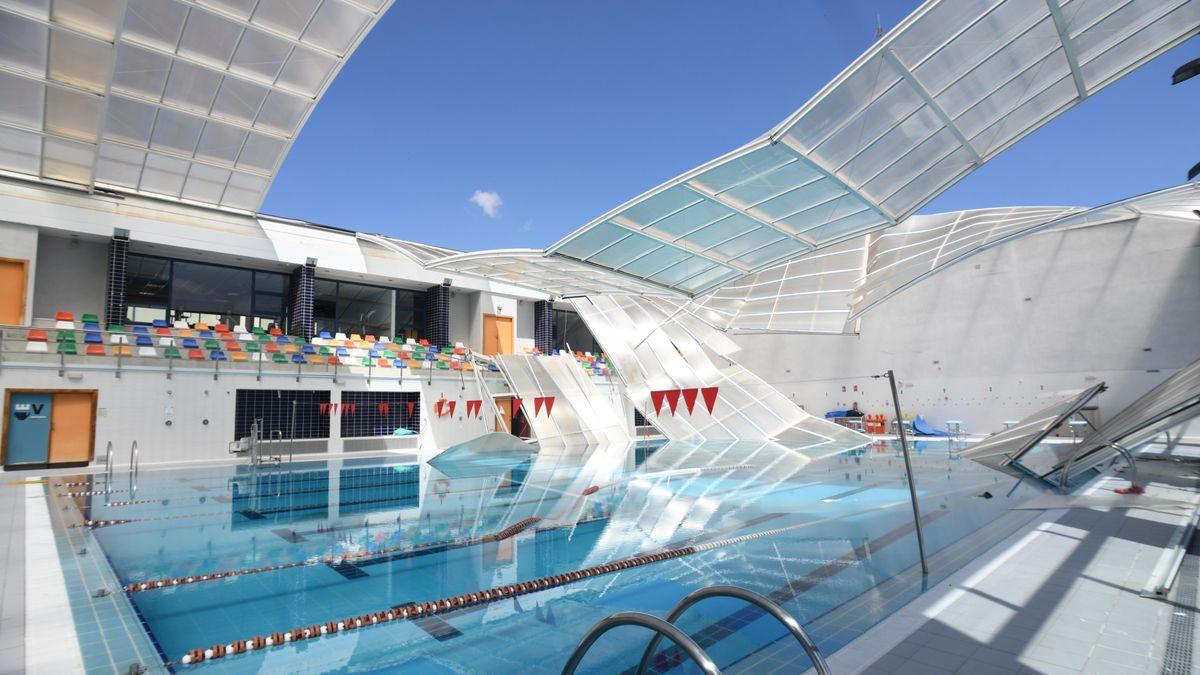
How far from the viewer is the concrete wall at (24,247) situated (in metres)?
17.8

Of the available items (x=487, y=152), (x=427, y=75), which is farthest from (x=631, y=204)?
(x=487, y=152)

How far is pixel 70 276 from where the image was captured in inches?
784

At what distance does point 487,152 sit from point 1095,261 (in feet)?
89.1

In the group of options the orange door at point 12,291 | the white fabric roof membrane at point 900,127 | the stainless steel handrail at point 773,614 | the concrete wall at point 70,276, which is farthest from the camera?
the concrete wall at point 70,276

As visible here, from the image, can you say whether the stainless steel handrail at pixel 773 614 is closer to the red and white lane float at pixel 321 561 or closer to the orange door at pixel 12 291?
the red and white lane float at pixel 321 561

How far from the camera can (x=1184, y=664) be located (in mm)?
3477

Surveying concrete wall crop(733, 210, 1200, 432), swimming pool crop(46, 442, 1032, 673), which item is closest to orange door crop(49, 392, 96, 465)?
swimming pool crop(46, 442, 1032, 673)

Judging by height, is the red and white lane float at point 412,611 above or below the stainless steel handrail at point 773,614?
below

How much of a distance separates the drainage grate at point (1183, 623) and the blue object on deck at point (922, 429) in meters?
22.9

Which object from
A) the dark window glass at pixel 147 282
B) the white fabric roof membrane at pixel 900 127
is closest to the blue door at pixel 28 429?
the dark window glass at pixel 147 282

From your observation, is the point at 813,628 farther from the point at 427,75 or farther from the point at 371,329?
→ the point at 371,329

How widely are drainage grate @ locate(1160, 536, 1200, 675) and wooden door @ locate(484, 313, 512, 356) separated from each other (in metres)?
25.7

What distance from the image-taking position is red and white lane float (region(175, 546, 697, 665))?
4328 mm

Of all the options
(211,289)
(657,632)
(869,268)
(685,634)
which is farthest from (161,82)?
(869,268)
